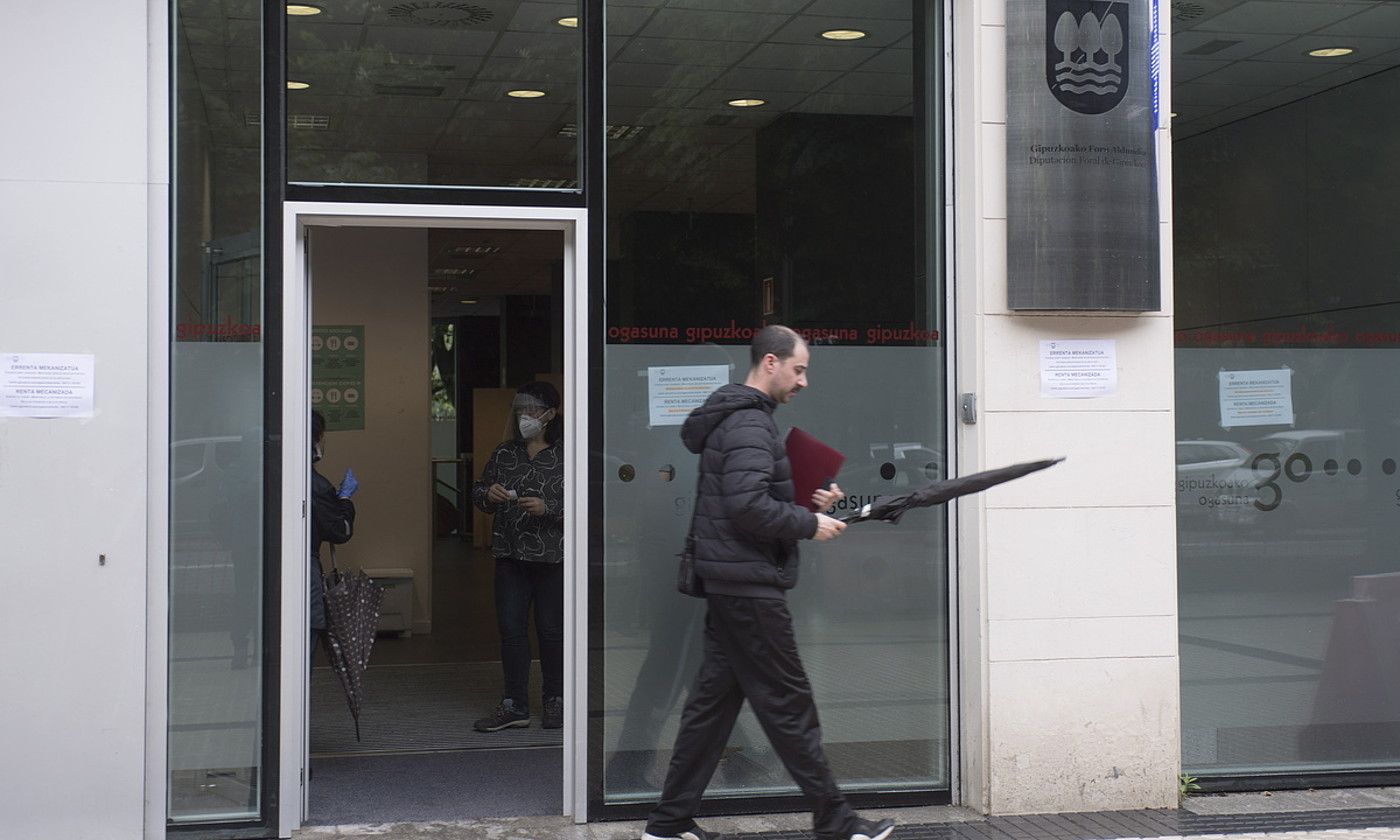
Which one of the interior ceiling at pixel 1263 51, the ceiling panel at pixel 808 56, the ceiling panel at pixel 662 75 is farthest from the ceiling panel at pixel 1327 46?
the ceiling panel at pixel 662 75

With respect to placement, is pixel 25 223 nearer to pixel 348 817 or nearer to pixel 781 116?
pixel 348 817

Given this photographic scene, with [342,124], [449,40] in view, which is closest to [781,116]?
[449,40]

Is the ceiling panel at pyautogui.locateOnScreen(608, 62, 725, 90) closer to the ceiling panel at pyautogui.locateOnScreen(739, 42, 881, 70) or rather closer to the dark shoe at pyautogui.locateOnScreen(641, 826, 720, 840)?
the ceiling panel at pyautogui.locateOnScreen(739, 42, 881, 70)

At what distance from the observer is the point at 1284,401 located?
6.39 meters

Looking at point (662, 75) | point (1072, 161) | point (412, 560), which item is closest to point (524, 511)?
point (662, 75)

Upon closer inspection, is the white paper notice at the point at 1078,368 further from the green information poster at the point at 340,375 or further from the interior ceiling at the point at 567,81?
the green information poster at the point at 340,375

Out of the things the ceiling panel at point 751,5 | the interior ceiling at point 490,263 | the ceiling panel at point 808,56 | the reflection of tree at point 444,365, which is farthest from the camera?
the reflection of tree at point 444,365

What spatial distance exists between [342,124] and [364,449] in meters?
5.58

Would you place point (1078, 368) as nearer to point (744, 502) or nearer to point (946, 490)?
point (946, 490)

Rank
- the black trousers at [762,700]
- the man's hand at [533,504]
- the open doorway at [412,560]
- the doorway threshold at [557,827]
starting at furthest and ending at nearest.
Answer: the man's hand at [533,504] → the open doorway at [412,560] → the doorway threshold at [557,827] → the black trousers at [762,700]

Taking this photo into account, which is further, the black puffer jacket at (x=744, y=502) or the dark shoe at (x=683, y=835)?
the dark shoe at (x=683, y=835)

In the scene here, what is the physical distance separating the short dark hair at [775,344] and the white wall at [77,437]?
223 cm

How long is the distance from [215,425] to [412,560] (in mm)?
5612

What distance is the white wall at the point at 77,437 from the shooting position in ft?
16.8
